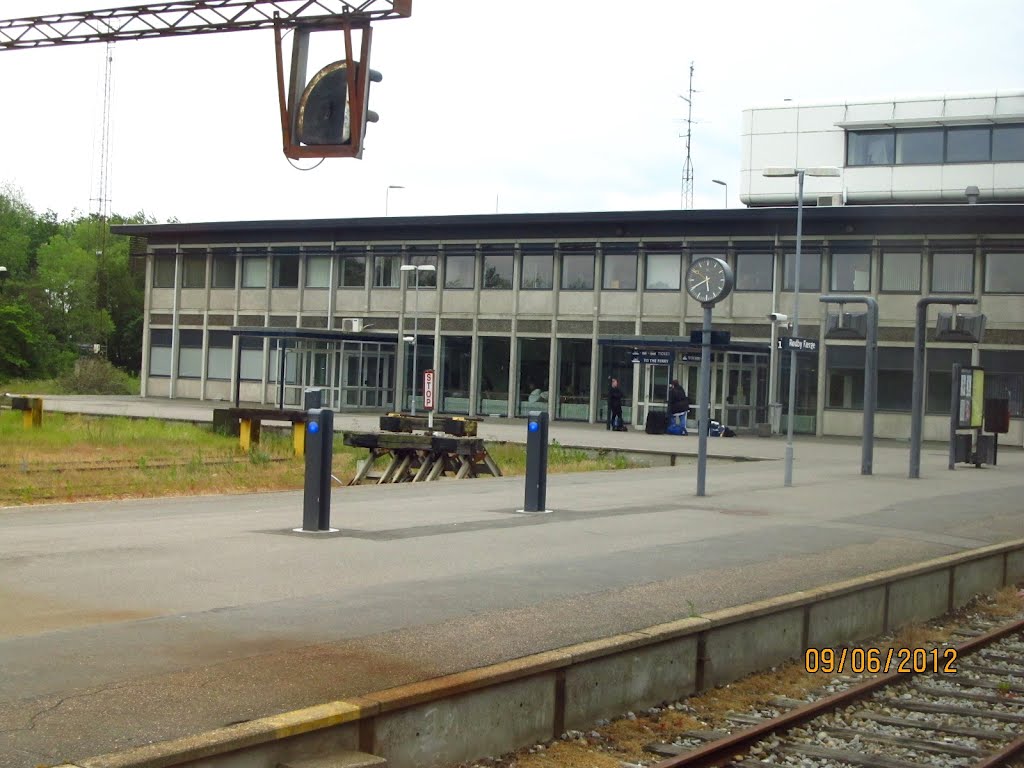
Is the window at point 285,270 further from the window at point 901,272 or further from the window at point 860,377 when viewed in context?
the window at point 901,272

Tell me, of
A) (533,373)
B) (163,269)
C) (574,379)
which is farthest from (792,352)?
(163,269)

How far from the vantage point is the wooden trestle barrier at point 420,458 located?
80.8 feet

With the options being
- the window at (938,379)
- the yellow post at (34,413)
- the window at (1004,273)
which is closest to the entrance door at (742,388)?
the window at (938,379)

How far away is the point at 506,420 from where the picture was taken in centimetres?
4975

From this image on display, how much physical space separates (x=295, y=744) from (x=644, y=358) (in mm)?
37730

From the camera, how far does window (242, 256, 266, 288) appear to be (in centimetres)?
5666

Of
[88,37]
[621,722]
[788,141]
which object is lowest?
[621,722]

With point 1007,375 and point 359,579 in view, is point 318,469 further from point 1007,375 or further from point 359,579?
point 1007,375

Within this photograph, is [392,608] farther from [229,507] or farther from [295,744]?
[229,507]

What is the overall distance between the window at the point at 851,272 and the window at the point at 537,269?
34.6 feet

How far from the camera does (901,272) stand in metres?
44.8

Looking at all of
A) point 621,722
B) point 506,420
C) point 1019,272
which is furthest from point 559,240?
point 621,722

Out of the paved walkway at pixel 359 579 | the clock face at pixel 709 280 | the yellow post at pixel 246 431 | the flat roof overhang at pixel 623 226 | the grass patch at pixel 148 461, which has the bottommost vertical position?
the grass patch at pixel 148 461

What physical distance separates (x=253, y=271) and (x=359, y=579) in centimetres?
4766
